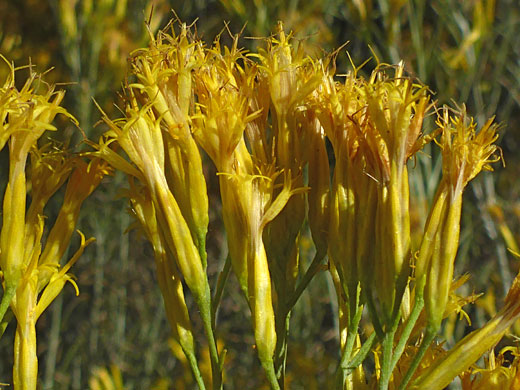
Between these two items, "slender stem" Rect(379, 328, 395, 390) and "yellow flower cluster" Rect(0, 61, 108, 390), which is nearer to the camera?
"slender stem" Rect(379, 328, 395, 390)

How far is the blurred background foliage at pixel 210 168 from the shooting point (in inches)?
112

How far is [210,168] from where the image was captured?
4590mm

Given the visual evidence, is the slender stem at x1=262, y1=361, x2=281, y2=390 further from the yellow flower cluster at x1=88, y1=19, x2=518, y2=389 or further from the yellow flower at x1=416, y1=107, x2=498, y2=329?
the yellow flower at x1=416, y1=107, x2=498, y2=329

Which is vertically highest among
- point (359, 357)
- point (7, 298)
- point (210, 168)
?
point (7, 298)

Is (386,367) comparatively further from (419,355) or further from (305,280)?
(305,280)

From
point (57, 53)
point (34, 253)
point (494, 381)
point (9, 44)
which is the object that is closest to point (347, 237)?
point (494, 381)

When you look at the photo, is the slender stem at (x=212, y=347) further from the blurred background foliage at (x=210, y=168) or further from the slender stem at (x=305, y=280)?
the blurred background foliage at (x=210, y=168)

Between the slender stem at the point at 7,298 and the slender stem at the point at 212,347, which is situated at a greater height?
the slender stem at the point at 7,298

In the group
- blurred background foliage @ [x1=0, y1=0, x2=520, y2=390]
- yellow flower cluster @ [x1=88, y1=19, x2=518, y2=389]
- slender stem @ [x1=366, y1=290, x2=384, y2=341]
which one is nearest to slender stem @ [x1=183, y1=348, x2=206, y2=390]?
yellow flower cluster @ [x1=88, y1=19, x2=518, y2=389]

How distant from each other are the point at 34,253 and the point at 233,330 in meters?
3.48

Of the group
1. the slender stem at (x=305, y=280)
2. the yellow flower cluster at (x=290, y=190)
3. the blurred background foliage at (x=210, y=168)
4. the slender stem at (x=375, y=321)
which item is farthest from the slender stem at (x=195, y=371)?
the blurred background foliage at (x=210, y=168)

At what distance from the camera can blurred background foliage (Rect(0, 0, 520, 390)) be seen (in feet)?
9.32

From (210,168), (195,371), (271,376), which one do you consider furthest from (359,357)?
(210,168)

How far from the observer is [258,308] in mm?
1228
